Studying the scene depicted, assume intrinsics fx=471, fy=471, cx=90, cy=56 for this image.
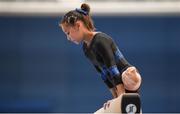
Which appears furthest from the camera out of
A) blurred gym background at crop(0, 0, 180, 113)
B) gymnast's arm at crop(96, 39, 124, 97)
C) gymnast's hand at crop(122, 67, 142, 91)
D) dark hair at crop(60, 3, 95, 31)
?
blurred gym background at crop(0, 0, 180, 113)

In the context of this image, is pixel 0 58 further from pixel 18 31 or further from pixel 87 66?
pixel 87 66

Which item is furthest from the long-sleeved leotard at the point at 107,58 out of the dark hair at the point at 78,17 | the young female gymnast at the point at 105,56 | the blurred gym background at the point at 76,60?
the blurred gym background at the point at 76,60

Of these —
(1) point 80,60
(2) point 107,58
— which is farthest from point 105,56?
(1) point 80,60

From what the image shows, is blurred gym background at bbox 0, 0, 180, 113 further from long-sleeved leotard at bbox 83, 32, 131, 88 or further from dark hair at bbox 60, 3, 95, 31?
long-sleeved leotard at bbox 83, 32, 131, 88

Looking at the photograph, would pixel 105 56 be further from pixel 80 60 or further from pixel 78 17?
pixel 80 60

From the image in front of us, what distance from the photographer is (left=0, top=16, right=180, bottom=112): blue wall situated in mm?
4973

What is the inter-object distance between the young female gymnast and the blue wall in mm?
2430

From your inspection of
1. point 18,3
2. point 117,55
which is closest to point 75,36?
point 117,55

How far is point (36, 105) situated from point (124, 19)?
1.29 m

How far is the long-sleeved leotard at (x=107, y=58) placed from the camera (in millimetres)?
2350

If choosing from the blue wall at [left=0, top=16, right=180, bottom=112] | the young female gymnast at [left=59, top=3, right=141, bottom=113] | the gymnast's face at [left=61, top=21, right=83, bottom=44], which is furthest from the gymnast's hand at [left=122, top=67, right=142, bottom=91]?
the blue wall at [left=0, top=16, right=180, bottom=112]

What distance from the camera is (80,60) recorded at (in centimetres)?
504

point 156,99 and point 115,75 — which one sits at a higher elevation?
point 115,75

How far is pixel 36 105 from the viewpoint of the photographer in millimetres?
4816
